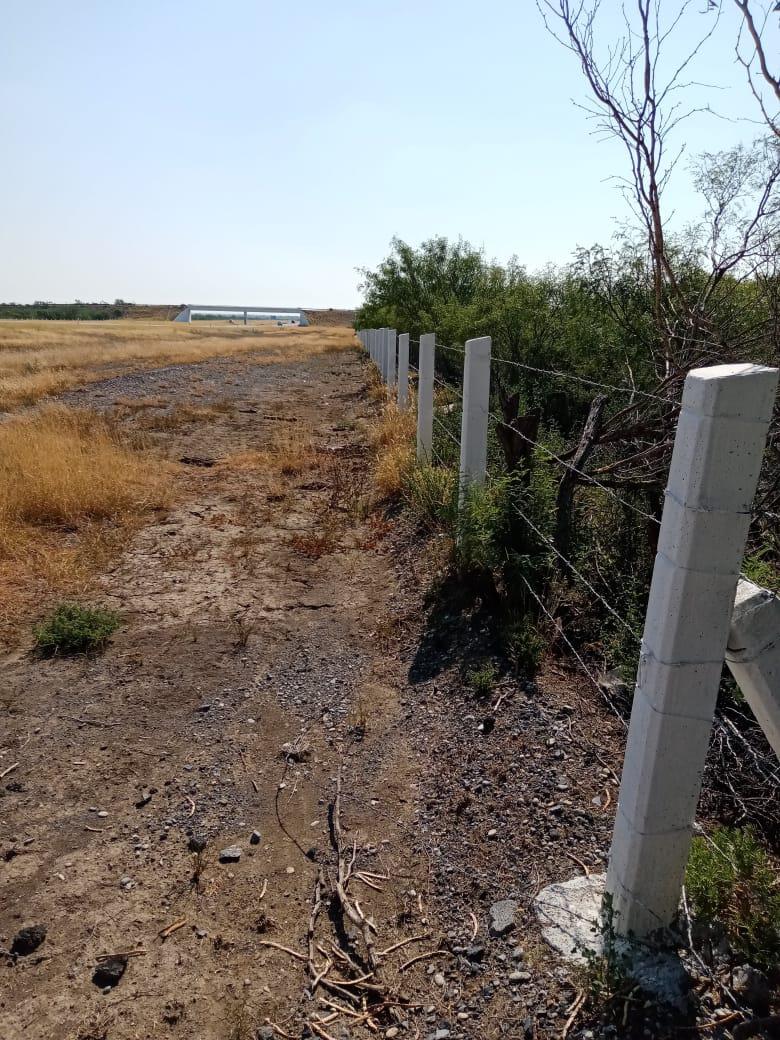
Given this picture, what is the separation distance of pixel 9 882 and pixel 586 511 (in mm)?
3330

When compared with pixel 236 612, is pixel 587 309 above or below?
above

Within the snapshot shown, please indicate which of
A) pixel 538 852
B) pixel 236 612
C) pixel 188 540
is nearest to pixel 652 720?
pixel 538 852

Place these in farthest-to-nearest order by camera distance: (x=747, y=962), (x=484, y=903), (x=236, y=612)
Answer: (x=236, y=612)
(x=484, y=903)
(x=747, y=962)

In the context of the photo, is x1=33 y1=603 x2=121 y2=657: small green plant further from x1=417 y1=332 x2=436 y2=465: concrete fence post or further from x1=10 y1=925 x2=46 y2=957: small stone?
x1=417 y1=332 x2=436 y2=465: concrete fence post

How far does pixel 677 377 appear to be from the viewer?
339cm

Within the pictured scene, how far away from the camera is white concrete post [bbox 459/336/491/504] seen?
14.5 feet

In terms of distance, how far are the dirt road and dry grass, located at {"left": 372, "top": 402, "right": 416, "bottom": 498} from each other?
177 cm

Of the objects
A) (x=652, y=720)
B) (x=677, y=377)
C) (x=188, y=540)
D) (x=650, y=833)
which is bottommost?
(x=188, y=540)

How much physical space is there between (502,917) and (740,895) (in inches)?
28.4

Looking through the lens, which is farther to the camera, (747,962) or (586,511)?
(586,511)

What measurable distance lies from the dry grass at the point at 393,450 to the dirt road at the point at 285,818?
177 cm

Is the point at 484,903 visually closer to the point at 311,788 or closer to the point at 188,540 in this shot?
the point at 311,788

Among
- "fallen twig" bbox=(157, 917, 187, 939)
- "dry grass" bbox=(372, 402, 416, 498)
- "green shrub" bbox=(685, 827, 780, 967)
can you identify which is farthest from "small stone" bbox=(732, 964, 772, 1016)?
"dry grass" bbox=(372, 402, 416, 498)

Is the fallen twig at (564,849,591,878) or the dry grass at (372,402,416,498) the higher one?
the dry grass at (372,402,416,498)
